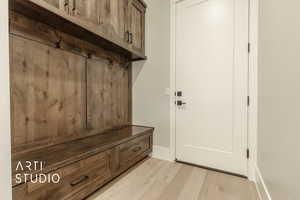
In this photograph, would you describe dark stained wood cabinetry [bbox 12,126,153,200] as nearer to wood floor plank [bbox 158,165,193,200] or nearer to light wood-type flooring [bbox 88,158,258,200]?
light wood-type flooring [bbox 88,158,258,200]

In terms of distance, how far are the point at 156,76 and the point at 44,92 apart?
58.9 inches

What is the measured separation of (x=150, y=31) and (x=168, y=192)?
7.30ft

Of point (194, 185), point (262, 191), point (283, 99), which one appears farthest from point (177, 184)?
point (283, 99)

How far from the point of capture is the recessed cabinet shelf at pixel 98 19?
4.14 feet

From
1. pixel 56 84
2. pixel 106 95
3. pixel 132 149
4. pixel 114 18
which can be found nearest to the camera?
pixel 56 84

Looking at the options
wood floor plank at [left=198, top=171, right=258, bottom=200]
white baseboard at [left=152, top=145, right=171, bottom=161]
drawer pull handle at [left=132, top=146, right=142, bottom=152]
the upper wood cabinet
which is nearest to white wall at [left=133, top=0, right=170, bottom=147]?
white baseboard at [left=152, top=145, right=171, bottom=161]

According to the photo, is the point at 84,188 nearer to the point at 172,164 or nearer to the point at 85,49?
the point at 172,164

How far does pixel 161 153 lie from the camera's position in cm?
249

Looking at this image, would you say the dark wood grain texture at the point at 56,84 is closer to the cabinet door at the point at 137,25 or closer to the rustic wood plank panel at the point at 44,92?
the rustic wood plank panel at the point at 44,92

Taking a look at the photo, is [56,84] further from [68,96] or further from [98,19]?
[98,19]

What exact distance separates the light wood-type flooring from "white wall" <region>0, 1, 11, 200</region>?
3.59 feet

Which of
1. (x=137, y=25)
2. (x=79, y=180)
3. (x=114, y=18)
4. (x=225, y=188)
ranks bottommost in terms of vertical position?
(x=225, y=188)

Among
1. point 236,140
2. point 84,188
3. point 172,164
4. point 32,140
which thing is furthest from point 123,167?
point 236,140

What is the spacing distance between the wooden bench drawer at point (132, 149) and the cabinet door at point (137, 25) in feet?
4.22
